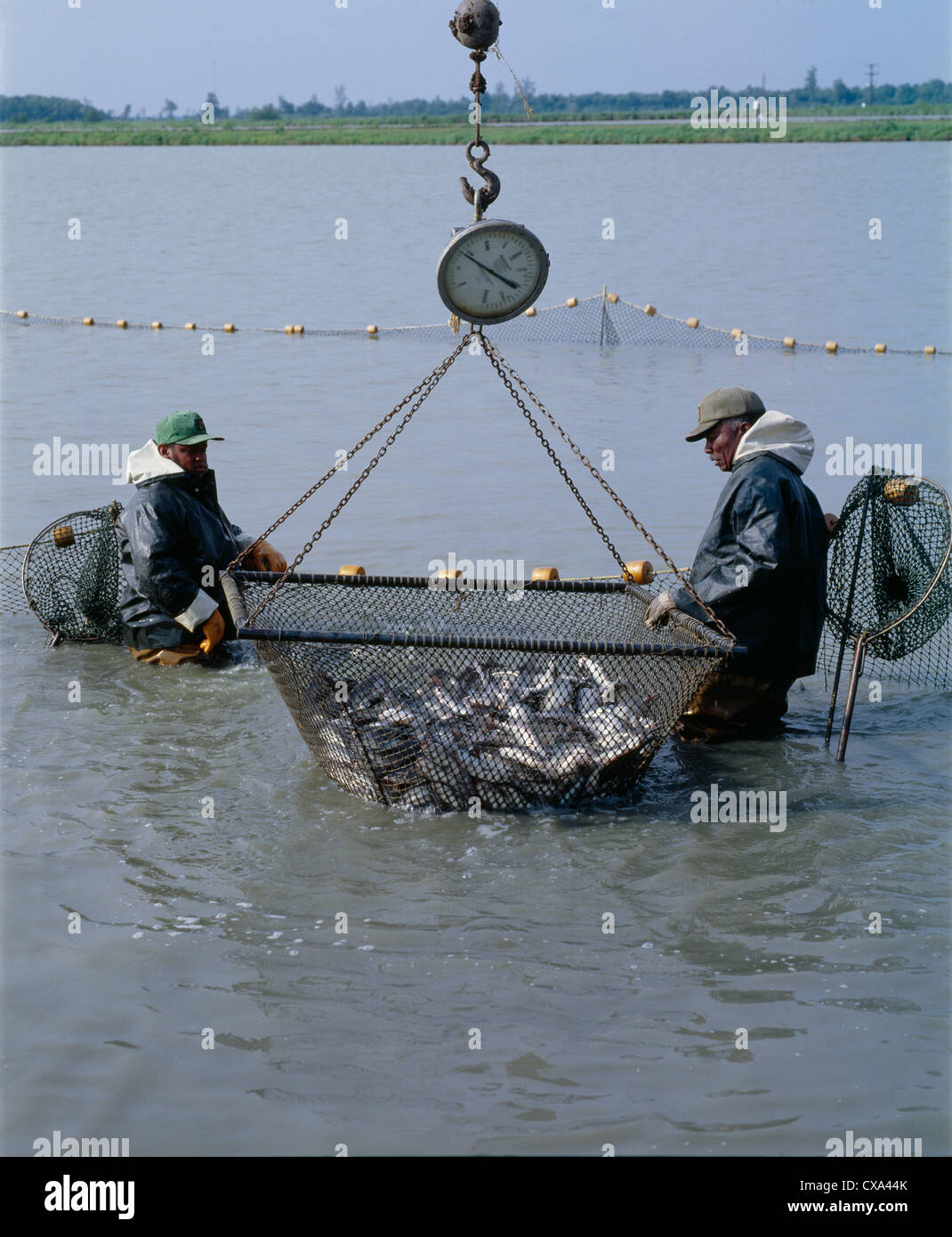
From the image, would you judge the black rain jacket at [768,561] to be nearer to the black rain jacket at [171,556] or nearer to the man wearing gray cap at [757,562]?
the man wearing gray cap at [757,562]

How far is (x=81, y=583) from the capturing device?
7.47 m

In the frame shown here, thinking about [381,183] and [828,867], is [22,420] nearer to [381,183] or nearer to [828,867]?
[828,867]

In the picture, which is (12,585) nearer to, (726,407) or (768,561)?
(726,407)

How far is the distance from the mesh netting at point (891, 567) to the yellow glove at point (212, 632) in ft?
10.0

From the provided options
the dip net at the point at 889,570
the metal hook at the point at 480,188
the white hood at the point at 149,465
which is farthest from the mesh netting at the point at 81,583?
the dip net at the point at 889,570

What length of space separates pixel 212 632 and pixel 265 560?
49 centimetres

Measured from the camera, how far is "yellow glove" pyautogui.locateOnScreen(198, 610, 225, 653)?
7.04 metres

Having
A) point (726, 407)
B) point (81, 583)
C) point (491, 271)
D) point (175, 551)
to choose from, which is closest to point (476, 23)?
point (491, 271)

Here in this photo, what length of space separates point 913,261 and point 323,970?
85.9 feet

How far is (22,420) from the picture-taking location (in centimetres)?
1370

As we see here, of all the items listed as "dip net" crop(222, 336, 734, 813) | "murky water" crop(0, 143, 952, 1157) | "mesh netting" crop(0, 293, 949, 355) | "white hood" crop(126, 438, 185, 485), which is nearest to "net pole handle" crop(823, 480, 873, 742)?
"murky water" crop(0, 143, 952, 1157)

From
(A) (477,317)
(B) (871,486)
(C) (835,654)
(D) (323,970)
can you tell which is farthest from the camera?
(C) (835,654)

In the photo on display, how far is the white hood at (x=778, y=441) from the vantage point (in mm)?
5859

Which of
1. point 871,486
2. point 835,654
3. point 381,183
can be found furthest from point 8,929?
point 381,183
